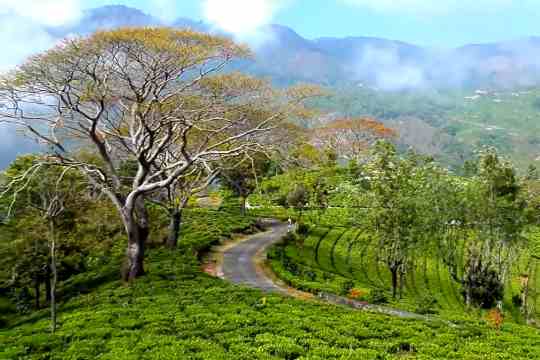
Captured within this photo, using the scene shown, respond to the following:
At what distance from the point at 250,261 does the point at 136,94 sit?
20.7 m

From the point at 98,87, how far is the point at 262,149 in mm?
10625

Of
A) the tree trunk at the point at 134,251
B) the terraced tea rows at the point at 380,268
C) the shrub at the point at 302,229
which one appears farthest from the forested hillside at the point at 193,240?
the shrub at the point at 302,229

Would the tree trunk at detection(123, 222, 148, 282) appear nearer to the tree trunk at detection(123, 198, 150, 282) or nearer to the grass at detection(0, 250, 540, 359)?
the tree trunk at detection(123, 198, 150, 282)

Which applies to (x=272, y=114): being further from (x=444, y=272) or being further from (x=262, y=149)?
(x=444, y=272)

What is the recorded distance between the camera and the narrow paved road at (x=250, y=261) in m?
36.1

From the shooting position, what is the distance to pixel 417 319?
2481 centimetres

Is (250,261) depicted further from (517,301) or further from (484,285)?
(517,301)

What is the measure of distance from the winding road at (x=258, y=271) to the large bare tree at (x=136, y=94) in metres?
8.75

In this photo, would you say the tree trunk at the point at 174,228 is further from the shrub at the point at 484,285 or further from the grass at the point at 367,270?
the shrub at the point at 484,285

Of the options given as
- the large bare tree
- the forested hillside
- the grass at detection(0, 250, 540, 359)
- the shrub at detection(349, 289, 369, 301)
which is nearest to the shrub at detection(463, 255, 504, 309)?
the forested hillside

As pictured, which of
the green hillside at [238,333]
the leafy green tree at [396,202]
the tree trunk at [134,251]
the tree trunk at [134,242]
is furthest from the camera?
the leafy green tree at [396,202]

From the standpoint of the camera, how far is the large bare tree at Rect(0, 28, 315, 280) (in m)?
27.6

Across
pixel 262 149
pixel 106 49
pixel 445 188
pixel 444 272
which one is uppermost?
pixel 106 49

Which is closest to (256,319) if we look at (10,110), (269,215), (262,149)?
(262,149)
